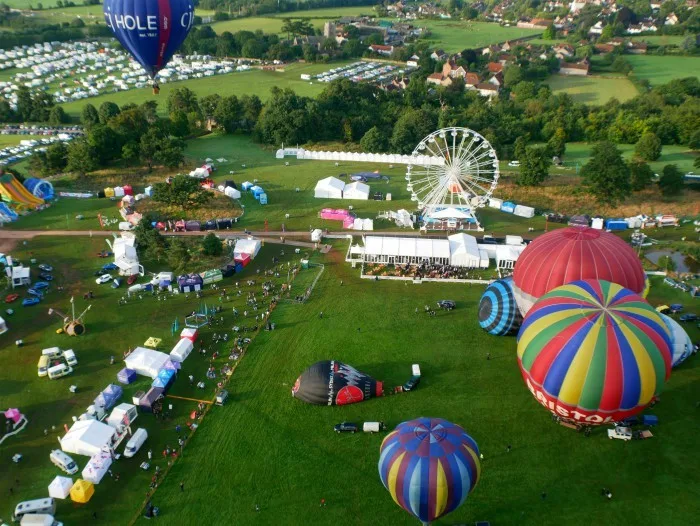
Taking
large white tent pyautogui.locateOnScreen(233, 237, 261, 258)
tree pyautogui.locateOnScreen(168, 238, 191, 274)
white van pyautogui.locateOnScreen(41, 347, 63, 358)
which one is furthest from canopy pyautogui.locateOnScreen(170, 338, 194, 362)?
large white tent pyautogui.locateOnScreen(233, 237, 261, 258)

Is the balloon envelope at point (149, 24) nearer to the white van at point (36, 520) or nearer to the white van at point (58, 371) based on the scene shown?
the white van at point (58, 371)

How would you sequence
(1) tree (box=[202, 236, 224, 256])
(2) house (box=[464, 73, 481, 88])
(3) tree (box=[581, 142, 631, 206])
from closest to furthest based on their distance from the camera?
(1) tree (box=[202, 236, 224, 256]) < (3) tree (box=[581, 142, 631, 206]) < (2) house (box=[464, 73, 481, 88])

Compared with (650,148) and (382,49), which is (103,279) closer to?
(650,148)

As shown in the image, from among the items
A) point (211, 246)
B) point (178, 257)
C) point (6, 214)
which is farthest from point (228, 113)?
point (178, 257)

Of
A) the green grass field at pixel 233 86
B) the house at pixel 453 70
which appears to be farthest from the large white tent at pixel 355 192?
the house at pixel 453 70

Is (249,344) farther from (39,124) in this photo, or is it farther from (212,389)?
(39,124)

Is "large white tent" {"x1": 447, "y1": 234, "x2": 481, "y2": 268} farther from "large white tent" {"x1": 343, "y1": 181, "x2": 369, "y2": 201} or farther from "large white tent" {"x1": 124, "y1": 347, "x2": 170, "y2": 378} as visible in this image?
"large white tent" {"x1": 124, "y1": 347, "x2": 170, "y2": 378}
